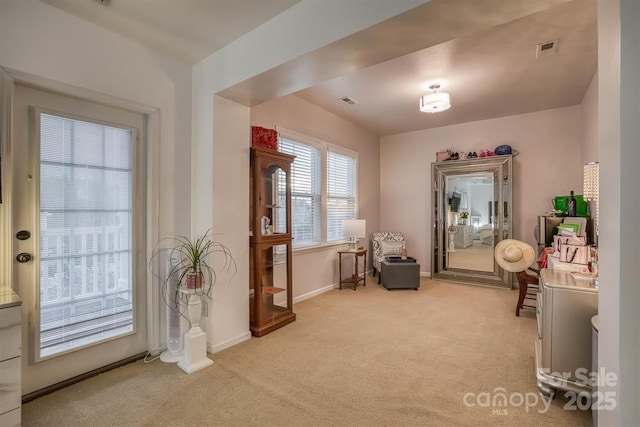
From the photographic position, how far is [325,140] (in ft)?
15.8

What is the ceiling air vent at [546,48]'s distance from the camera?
110 inches

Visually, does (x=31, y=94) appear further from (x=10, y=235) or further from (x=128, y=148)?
(x=10, y=235)

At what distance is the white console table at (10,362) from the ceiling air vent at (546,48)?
438cm

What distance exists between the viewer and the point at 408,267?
4.88 m

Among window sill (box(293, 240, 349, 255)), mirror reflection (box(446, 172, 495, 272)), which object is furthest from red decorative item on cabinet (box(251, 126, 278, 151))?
mirror reflection (box(446, 172, 495, 272))

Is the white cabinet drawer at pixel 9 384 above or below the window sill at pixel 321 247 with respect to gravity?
below

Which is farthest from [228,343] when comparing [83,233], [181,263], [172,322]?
[83,233]

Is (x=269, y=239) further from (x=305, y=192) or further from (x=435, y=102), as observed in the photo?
(x=435, y=102)

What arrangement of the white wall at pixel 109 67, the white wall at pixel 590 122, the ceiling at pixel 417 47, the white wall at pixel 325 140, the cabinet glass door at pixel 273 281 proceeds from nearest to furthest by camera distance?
1. the ceiling at pixel 417 47
2. the white wall at pixel 109 67
3. the cabinet glass door at pixel 273 281
4. the white wall at pixel 590 122
5. the white wall at pixel 325 140

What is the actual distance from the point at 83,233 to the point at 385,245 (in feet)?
14.9

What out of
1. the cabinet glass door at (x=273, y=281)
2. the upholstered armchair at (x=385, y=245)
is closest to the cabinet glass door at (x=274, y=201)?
the cabinet glass door at (x=273, y=281)

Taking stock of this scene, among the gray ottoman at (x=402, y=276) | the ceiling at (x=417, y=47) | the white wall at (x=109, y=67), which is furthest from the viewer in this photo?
the gray ottoman at (x=402, y=276)

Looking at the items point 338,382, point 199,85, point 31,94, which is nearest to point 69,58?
point 31,94

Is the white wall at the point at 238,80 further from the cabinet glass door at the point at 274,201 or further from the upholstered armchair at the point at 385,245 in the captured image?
the upholstered armchair at the point at 385,245
